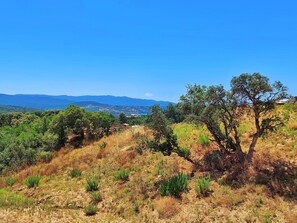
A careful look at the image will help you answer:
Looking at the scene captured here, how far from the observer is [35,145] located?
27.2 meters

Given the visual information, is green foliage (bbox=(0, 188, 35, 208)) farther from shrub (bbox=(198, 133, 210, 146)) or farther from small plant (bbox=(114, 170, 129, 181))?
shrub (bbox=(198, 133, 210, 146))

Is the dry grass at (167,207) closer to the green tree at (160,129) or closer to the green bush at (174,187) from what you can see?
the green bush at (174,187)

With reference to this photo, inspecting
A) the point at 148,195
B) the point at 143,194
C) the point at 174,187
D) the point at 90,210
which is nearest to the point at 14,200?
the point at 90,210

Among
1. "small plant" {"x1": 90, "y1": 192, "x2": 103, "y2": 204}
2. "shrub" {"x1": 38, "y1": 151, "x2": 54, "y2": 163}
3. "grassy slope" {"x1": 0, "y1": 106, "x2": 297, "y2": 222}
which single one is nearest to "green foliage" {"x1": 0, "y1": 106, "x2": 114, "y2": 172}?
"shrub" {"x1": 38, "y1": 151, "x2": 54, "y2": 163}

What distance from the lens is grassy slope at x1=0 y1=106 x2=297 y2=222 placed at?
891cm

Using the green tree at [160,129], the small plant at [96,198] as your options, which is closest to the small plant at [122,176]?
the small plant at [96,198]

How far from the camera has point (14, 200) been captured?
12211mm

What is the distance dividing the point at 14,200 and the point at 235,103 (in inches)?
443

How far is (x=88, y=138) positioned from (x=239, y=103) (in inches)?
698

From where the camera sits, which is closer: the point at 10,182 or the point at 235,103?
the point at 235,103

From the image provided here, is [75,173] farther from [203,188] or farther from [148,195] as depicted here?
[203,188]

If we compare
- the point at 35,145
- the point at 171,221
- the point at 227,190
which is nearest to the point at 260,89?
the point at 227,190

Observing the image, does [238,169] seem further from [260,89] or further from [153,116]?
[153,116]

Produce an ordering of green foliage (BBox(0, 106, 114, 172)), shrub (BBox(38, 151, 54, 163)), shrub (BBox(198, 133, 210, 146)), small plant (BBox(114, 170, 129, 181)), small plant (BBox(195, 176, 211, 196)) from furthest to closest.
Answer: green foliage (BBox(0, 106, 114, 172))
shrub (BBox(38, 151, 54, 163))
shrub (BBox(198, 133, 210, 146))
small plant (BBox(114, 170, 129, 181))
small plant (BBox(195, 176, 211, 196))
